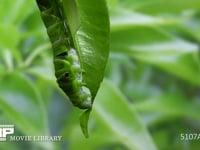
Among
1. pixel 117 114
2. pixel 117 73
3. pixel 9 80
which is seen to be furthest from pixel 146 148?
pixel 117 73

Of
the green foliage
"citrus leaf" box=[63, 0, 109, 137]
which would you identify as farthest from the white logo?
"citrus leaf" box=[63, 0, 109, 137]

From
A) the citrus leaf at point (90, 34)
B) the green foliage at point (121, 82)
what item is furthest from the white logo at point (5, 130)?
the citrus leaf at point (90, 34)

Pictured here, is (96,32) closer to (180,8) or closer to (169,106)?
(180,8)

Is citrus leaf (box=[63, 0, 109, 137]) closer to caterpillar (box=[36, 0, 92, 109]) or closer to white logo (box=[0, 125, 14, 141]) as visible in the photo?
caterpillar (box=[36, 0, 92, 109])

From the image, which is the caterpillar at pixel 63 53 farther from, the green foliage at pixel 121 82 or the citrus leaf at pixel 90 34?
the green foliage at pixel 121 82

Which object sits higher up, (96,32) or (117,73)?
(96,32)

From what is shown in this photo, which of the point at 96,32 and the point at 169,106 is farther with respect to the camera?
the point at 169,106
